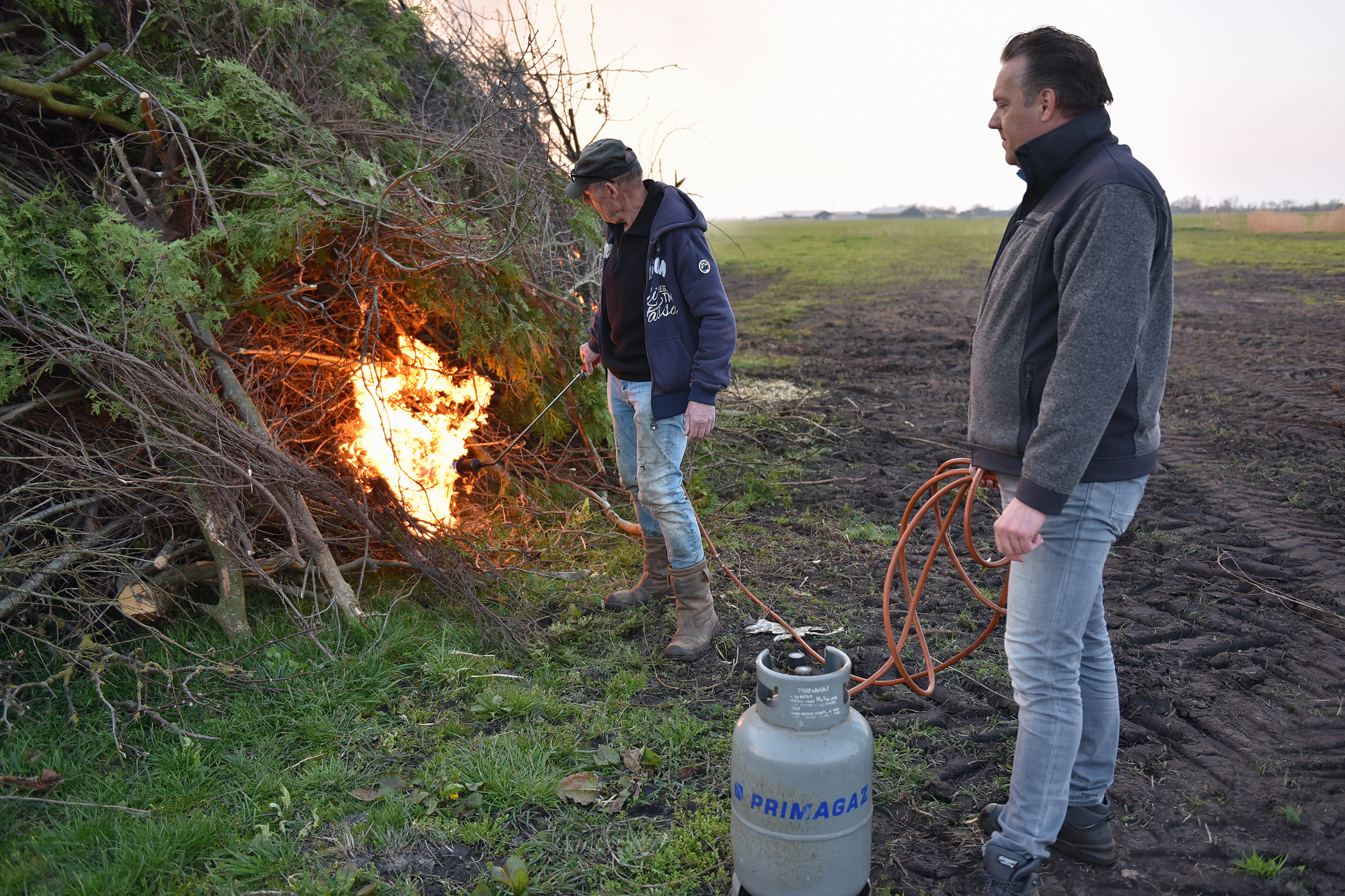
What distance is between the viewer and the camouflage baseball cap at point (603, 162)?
3.75 m

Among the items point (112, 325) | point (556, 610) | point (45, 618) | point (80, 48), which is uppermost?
point (80, 48)

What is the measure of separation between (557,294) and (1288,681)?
4.96 m

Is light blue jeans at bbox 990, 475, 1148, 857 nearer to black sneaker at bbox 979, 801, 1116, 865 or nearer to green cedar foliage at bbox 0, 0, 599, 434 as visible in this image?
black sneaker at bbox 979, 801, 1116, 865

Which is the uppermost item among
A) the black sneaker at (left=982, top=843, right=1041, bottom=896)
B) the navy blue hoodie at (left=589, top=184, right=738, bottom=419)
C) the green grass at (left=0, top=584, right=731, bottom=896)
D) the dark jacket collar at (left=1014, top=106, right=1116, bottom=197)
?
the dark jacket collar at (left=1014, top=106, right=1116, bottom=197)

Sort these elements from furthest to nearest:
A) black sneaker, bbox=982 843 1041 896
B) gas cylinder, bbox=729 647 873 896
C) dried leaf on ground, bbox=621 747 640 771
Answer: dried leaf on ground, bbox=621 747 640 771 → black sneaker, bbox=982 843 1041 896 → gas cylinder, bbox=729 647 873 896

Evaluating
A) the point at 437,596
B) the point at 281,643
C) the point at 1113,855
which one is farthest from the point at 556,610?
the point at 1113,855

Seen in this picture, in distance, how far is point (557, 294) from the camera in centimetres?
612

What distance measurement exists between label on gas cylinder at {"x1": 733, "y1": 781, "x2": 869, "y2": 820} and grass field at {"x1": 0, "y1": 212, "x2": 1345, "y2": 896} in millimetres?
515

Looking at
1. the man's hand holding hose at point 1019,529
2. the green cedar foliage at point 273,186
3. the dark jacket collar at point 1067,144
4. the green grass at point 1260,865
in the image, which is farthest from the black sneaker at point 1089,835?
the green cedar foliage at point 273,186

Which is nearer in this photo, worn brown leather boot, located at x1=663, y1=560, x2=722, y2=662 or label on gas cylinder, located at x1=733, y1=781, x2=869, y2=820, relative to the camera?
label on gas cylinder, located at x1=733, y1=781, x2=869, y2=820

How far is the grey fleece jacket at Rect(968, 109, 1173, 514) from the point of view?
2.10 meters

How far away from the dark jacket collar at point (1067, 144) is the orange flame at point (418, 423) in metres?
3.52

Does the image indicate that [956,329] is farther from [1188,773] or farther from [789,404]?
[1188,773]

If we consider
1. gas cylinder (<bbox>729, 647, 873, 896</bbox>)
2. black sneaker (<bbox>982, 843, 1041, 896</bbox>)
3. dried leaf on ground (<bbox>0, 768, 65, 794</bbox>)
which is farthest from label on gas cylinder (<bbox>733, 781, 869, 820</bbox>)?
dried leaf on ground (<bbox>0, 768, 65, 794</bbox>)
